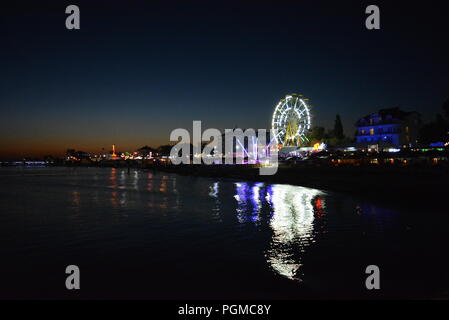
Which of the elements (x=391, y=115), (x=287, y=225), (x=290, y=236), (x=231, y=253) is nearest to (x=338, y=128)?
(x=391, y=115)

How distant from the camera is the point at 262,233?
14.9 meters

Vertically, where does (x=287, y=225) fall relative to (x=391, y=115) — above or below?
below

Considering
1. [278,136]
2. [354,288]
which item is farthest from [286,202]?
[278,136]

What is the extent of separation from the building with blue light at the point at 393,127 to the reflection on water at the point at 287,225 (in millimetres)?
50496

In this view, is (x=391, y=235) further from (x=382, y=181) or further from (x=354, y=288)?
(x=382, y=181)

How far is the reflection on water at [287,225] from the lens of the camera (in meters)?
10.6

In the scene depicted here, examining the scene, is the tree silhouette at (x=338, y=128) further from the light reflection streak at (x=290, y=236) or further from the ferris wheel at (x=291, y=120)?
the light reflection streak at (x=290, y=236)

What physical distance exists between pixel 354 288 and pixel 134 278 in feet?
17.3

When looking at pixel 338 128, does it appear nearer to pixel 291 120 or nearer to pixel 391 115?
pixel 391 115

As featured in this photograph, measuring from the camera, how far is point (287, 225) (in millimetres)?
16562

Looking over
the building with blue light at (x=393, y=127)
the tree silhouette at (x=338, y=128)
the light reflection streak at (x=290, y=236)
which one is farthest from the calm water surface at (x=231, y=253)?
the tree silhouette at (x=338, y=128)

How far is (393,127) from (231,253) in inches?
2655

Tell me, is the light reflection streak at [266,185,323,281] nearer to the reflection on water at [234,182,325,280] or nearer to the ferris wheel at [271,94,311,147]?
the reflection on water at [234,182,325,280]
